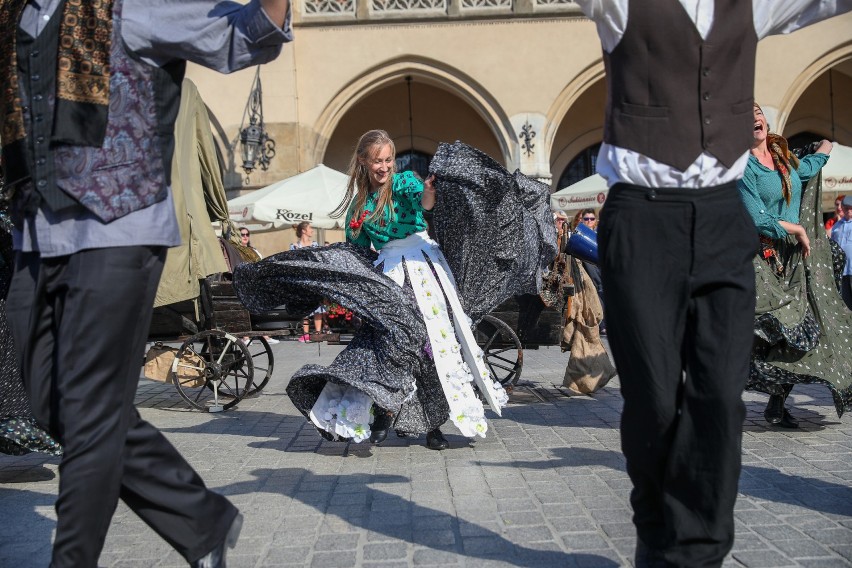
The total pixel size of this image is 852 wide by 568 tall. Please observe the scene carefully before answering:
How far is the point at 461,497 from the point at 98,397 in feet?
6.63

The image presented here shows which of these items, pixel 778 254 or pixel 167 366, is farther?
pixel 167 366

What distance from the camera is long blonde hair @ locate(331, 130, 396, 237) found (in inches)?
211

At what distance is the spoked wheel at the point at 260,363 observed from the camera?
7575 mm

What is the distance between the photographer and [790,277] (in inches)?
214

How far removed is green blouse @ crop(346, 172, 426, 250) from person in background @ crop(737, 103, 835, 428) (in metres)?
1.85

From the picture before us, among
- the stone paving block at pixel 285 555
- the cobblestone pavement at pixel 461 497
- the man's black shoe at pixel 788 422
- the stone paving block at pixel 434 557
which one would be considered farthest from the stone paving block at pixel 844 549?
the man's black shoe at pixel 788 422

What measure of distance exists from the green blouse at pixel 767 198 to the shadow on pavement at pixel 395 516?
252cm

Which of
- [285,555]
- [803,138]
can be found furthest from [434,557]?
[803,138]

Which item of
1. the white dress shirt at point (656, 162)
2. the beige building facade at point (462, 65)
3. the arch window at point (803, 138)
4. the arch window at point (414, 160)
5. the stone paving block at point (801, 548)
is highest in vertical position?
the beige building facade at point (462, 65)

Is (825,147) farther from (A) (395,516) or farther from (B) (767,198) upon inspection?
(A) (395,516)

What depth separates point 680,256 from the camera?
252 centimetres

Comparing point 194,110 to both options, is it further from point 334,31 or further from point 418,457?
point 334,31

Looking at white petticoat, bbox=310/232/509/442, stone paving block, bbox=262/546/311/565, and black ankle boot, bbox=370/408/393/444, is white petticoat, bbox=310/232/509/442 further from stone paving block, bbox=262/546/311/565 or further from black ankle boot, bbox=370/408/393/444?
stone paving block, bbox=262/546/311/565

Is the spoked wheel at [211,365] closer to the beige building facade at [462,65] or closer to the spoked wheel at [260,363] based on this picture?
the spoked wheel at [260,363]
